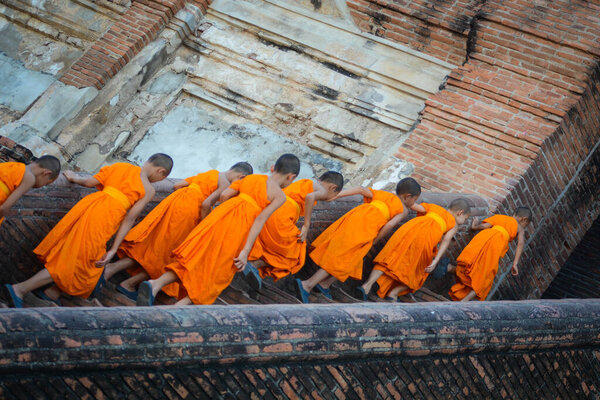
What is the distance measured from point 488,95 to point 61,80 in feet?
18.7

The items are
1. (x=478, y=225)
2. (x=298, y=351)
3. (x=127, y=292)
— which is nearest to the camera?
(x=298, y=351)

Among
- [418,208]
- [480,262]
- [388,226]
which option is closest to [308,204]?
[388,226]

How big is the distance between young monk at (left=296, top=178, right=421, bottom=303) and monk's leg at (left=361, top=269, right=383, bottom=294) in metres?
0.23

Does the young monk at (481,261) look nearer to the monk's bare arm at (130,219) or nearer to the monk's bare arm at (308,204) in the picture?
the monk's bare arm at (308,204)

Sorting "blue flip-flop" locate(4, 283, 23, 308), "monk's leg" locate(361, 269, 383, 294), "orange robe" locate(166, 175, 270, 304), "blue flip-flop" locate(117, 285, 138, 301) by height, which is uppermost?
"monk's leg" locate(361, 269, 383, 294)

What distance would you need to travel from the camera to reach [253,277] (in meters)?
6.44

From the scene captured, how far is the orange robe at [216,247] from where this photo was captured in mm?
5848

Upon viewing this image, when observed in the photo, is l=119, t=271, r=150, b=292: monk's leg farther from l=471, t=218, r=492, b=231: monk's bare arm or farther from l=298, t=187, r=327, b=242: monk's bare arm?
l=471, t=218, r=492, b=231: monk's bare arm

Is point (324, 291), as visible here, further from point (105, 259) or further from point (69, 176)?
point (69, 176)

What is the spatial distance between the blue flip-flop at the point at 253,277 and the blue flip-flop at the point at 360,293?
1.33m

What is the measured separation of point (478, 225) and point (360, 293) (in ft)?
7.05

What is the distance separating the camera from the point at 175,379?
3.92 m

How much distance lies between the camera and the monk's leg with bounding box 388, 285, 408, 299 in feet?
25.1

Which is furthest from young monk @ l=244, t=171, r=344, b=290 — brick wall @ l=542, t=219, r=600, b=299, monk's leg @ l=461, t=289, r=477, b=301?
brick wall @ l=542, t=219, r=600, b=299
